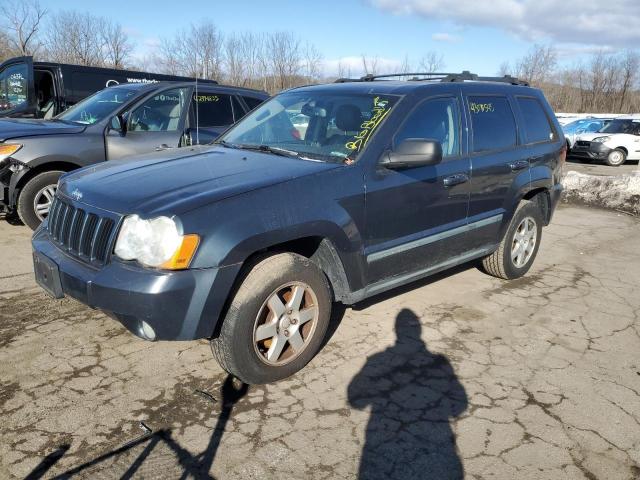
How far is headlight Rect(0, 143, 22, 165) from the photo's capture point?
19.2 feet

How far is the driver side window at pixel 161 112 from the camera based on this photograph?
266 inches

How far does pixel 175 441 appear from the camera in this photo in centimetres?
273

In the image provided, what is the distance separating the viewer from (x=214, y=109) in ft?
24.5

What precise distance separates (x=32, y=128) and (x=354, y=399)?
5.21 metres

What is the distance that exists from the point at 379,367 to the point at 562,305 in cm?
219

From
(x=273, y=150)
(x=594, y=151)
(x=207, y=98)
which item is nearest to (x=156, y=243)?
(x=273, y=150)

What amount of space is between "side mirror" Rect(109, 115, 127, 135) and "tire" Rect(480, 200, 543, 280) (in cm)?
449

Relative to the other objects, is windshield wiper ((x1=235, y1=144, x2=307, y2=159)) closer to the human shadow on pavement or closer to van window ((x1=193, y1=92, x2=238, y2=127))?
the human shadow on pavement

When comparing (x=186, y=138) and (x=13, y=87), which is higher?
(x=13, y=87)

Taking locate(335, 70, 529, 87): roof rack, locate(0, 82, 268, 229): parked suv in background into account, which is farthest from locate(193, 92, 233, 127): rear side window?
locate(335, 70, 529, 87): roof rack

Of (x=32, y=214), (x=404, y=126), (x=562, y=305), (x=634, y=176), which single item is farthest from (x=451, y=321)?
(x=634, y=176)

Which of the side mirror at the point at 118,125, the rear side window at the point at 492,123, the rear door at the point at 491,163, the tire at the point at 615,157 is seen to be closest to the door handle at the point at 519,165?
the rear door at the point at 491,163

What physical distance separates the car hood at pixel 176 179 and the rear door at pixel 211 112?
129 inches

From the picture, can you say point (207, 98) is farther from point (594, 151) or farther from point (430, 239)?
point (594, 151)
